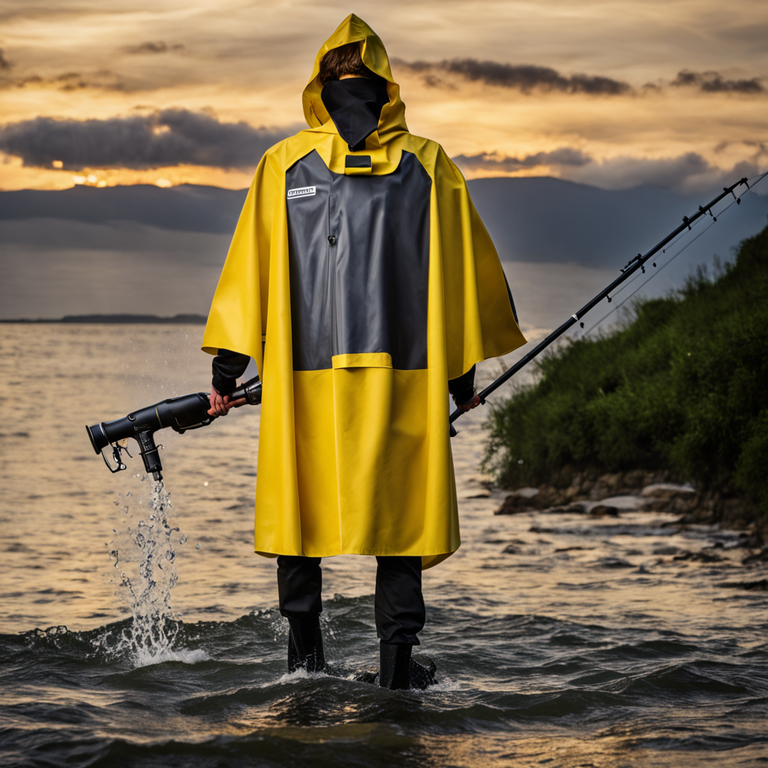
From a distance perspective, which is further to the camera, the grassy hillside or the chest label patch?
the grassy hillside

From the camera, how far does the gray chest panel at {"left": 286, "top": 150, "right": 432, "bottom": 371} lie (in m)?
3.29

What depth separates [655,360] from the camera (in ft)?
35.6

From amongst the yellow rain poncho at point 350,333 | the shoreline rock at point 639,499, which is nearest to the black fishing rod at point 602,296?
the yellow rain poncho at point 350,333

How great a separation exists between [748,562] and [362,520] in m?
3.92

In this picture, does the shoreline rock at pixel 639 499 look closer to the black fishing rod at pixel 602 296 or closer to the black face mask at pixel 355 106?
the black fishing rod at pixel 602 296

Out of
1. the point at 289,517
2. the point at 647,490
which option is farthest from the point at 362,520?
the point at 647,490

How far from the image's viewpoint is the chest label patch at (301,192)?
3.34m

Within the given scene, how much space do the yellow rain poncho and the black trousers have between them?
89 millimetres

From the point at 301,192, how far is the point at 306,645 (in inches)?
60.1

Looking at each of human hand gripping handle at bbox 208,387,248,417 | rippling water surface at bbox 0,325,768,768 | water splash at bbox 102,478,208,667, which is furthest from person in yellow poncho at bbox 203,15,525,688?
water splash at bbox 102,478,208,667

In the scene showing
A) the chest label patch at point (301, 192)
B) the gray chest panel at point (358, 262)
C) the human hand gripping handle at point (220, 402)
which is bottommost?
the human hand gripping handle at point (220, 402)

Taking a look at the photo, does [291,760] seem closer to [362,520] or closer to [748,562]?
[362,520]

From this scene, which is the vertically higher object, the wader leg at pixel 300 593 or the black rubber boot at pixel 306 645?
the wader leg at pixel 300 593

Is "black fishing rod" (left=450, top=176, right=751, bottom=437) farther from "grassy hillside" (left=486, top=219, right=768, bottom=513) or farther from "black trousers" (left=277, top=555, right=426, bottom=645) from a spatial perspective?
"grassy hillside" (left=486, top=219, right=768, bottom=513)
